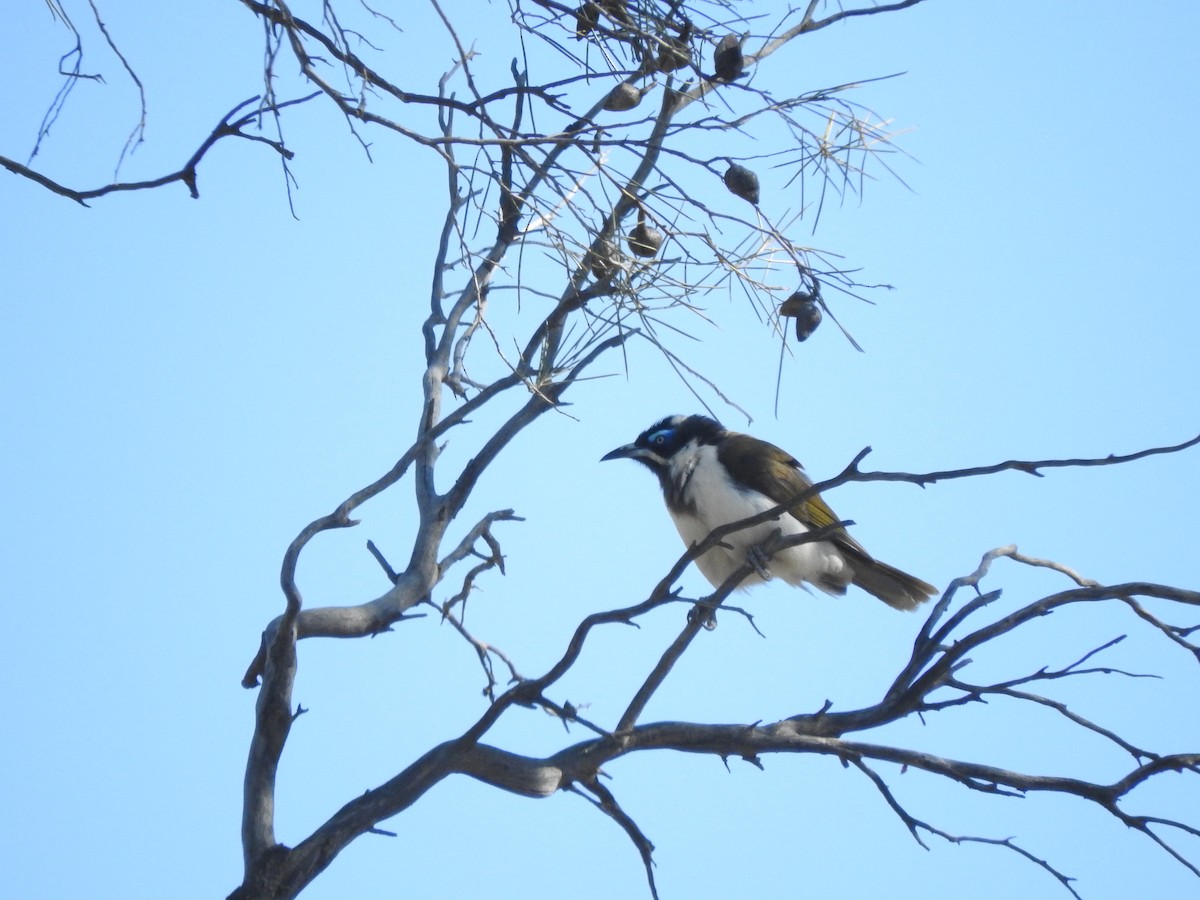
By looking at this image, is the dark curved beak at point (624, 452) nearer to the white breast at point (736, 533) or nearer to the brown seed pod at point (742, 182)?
the white breast at point (736, 533)

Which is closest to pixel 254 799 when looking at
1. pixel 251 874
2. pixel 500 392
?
pixel 251 874

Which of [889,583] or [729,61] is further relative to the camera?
[889,583]

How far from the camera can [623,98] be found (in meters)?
3.75

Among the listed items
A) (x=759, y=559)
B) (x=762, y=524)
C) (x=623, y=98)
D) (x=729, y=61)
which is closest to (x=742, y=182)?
(x=729, y=61)

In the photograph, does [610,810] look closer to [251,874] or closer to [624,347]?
[251,874]

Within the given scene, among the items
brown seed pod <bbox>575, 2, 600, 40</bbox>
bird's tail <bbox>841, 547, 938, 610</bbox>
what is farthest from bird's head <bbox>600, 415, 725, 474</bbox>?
brown seed pod <bbox>575, 2, 600, 40</bbox>

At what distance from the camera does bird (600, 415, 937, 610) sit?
5656 millimetres

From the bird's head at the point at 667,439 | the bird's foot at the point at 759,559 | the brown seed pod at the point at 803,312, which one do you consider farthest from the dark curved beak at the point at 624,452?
the brown seed pod at the point at 803,312

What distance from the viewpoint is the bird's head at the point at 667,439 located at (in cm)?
628

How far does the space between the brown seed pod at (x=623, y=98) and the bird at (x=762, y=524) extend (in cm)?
223

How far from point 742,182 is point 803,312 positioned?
0.46 meters

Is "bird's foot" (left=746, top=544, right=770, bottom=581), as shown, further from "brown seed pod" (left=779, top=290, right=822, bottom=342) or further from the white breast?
"brown seed pod" (left=779, top=290, right=822, bottom=342)

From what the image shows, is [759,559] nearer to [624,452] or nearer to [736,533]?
[736,533]

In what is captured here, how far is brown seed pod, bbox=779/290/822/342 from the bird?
6.08 ft
